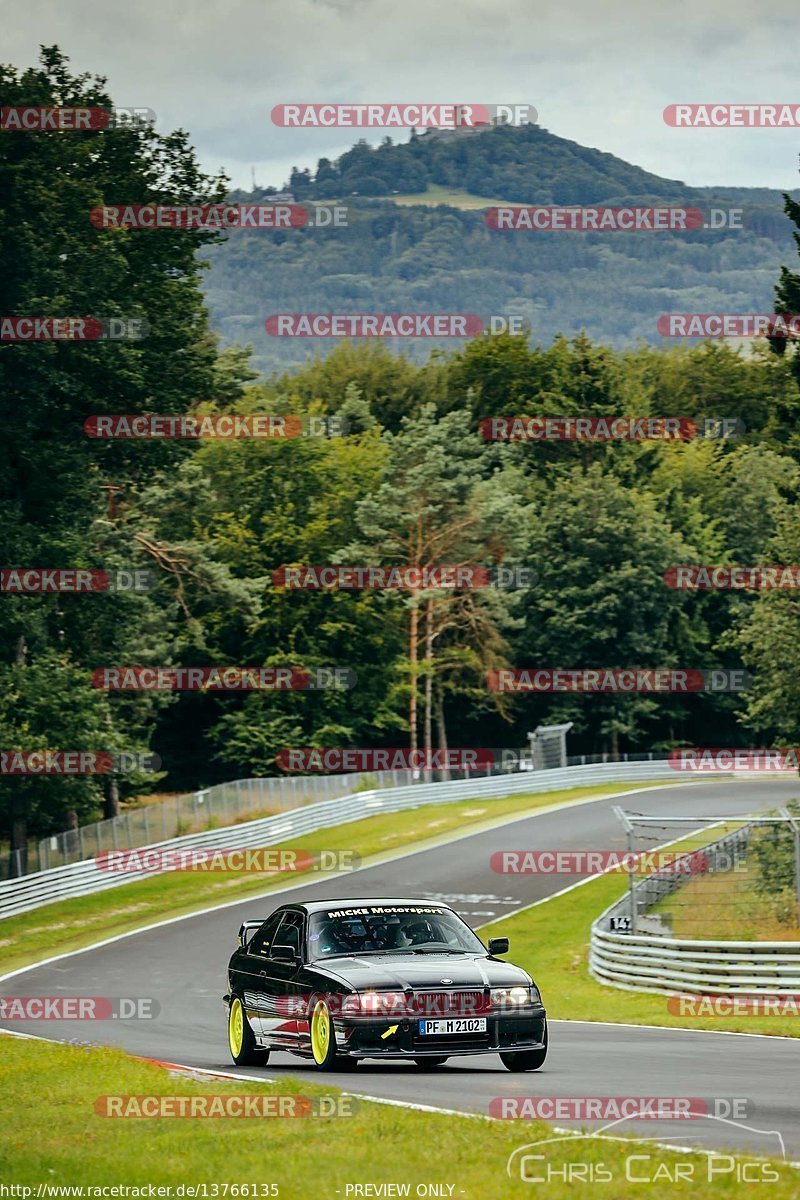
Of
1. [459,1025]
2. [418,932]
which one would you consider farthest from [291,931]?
[459,1025]

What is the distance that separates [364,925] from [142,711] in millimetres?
45932

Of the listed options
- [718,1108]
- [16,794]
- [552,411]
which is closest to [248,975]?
[718,1108]

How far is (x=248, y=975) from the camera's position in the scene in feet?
51.4

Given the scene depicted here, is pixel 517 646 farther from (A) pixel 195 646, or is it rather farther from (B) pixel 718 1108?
(B) pixel 718 1108
